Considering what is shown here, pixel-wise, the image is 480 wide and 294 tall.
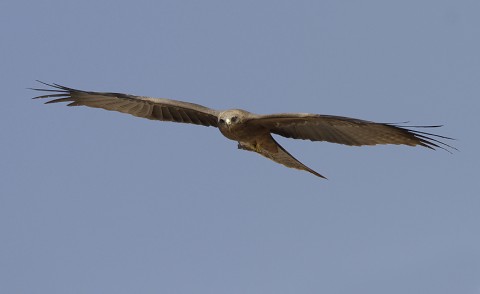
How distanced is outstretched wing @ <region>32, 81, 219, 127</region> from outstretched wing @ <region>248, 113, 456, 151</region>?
63.3 inches

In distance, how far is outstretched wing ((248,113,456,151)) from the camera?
12.7 meters

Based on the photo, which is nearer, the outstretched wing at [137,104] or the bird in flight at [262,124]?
the bird in flight at [262,124]

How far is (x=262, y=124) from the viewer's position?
538 inches

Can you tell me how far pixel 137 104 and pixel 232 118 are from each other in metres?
2.38

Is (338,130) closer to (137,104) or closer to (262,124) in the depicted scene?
(262,124)

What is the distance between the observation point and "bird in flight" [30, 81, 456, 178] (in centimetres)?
1286

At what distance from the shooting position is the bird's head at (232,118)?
13523 mm

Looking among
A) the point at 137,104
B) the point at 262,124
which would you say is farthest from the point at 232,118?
the point at 137,104

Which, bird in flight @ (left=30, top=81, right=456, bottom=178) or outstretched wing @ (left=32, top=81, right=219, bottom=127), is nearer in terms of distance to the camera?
bird in flight @ (left=30, top=81, right=456, bottom=178)

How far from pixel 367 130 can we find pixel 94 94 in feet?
14.6

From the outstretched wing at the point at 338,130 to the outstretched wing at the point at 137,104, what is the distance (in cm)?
161

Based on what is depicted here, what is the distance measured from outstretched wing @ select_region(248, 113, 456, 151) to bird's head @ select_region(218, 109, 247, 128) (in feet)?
0.49

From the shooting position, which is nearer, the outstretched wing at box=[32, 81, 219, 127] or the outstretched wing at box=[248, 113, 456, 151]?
the outstretched wing at box=[248, 113, 456, 151]

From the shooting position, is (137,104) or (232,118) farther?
(137,104)
